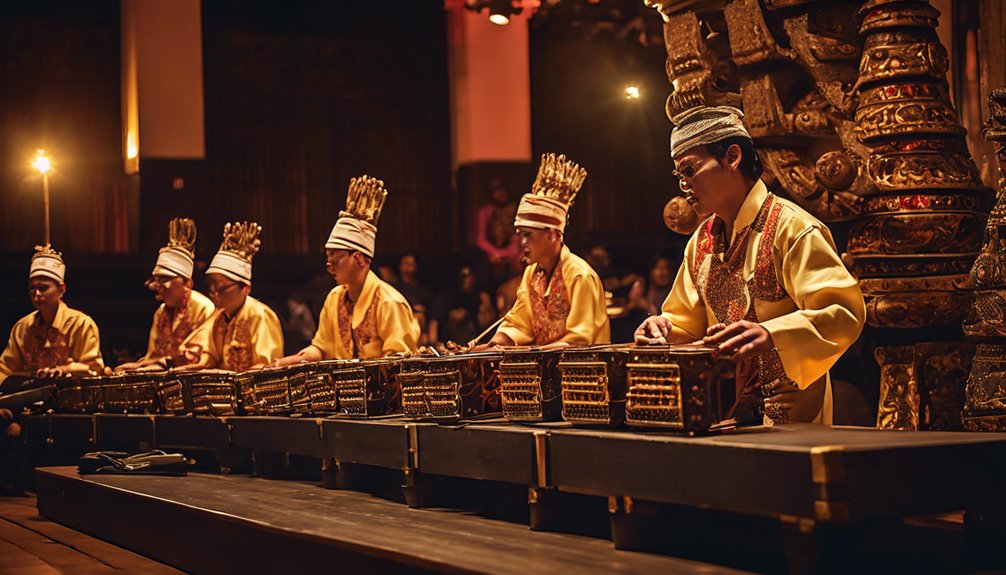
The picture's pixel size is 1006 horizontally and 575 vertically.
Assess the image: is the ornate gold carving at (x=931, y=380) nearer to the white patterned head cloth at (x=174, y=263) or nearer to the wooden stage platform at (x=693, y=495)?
the wooden stage platform at (x=693, y=495)

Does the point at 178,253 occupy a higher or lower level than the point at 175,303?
higher

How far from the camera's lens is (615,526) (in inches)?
103

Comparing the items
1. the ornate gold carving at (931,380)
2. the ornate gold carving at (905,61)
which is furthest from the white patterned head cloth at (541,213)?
the ornate gold carving at (931,380)

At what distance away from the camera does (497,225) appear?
11.5 meters

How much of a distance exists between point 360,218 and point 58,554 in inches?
107

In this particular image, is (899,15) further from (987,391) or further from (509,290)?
(509,290)

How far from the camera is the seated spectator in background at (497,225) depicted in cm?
1148

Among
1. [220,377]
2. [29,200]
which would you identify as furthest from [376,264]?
[220,377]

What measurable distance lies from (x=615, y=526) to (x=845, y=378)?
2.39 m

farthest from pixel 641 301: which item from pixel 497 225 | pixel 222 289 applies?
pixel 222 289

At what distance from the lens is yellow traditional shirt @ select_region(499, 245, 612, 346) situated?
5461mm

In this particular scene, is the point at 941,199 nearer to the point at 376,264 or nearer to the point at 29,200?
the point at 376,264

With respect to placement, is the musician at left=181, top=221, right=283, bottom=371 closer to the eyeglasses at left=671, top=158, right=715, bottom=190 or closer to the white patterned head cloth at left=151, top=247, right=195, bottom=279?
the white patterned head cloth at left=151, top=247, right=195, bottom=279

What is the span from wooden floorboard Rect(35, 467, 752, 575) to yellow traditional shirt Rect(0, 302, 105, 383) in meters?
3.94
